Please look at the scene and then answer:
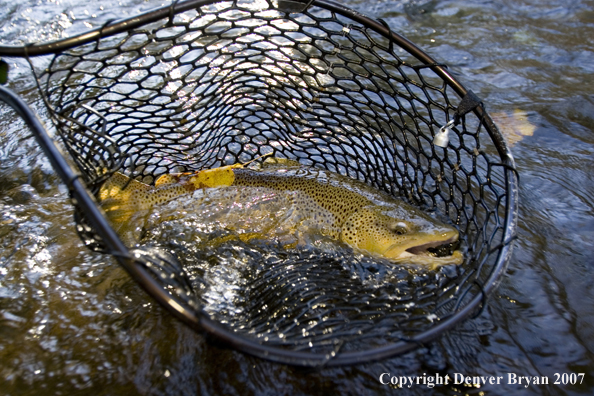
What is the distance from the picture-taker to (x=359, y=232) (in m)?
3.05

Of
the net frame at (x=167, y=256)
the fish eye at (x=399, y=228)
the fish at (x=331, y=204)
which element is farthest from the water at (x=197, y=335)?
the fish eye at (x=399, y=228)

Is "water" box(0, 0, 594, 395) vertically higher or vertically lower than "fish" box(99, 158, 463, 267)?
lower

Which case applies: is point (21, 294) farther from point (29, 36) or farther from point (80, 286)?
point (29, 36)

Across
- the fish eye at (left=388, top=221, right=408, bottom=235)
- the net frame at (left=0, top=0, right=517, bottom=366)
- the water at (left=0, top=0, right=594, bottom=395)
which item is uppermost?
the net frame at (left=0, top=0, right=517, bottom=366)

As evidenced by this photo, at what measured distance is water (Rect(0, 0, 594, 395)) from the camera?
2.18 meters

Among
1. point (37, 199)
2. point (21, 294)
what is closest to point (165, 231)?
point (21, 294)

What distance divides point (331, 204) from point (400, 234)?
1.90ft

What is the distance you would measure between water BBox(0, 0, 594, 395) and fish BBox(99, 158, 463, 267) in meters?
0.46

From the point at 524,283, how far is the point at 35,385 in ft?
9.57

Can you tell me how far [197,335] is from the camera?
2.36m

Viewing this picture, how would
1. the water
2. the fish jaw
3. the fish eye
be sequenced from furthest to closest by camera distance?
the fish eye, the fish jaw, the water

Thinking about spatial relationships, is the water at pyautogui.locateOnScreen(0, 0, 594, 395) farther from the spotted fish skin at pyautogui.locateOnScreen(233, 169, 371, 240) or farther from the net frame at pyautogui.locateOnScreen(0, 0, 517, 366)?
the spotted fish skin at pyautogui.locateOnScreen(233, 169, 371, 240)

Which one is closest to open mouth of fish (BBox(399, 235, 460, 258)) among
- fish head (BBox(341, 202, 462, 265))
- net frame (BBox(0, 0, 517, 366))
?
fish head (BBox(341, 202, 462, 265))

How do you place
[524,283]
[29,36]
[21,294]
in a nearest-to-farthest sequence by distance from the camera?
[21,294]
[524,283]
[29,36]
